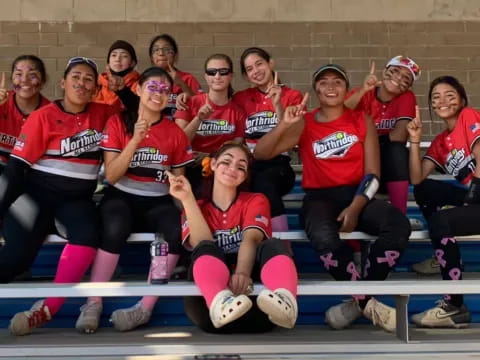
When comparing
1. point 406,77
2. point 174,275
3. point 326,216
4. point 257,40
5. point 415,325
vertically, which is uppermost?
point 257,40

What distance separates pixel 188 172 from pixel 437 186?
118cm

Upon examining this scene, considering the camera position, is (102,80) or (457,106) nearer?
(457,106)

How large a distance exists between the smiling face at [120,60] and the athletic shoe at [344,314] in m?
1.74

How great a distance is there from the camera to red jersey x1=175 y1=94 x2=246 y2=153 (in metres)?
3.12

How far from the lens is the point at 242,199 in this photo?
2.43 m

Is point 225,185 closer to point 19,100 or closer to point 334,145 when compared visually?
point 334,145

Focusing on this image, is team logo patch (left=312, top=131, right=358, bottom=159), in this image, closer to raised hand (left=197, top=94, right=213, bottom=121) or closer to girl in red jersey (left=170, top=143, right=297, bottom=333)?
girl in red jersey (left=170, top=143, right=297, bottom=333)

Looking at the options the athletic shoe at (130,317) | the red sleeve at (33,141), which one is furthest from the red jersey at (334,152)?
the red sleeve at (33,141)

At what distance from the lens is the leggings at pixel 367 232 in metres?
2.40

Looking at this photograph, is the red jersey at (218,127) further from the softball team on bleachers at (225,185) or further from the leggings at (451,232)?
the leggings at (451,232)

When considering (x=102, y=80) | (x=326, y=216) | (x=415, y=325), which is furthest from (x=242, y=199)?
(x=102, y=80)

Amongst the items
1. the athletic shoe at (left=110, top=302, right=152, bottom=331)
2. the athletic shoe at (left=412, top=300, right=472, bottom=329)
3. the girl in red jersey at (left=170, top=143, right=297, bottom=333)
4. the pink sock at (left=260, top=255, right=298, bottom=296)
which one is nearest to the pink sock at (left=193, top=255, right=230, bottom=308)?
the girl in red jersey at (left=170, top=143, right=297, bottom=333)

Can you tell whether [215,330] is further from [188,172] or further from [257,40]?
[257,40]

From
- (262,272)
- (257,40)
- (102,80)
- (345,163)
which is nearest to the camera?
(262,272)
